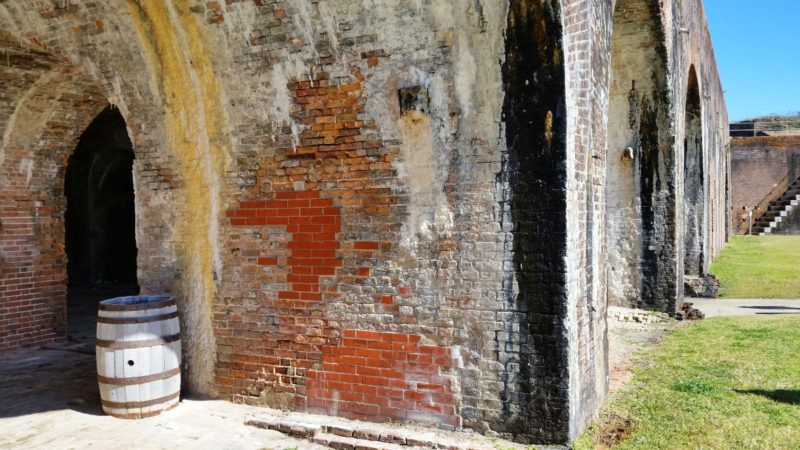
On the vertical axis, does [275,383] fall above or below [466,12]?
below

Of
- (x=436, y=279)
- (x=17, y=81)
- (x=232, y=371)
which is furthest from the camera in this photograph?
(x=17, y=81)

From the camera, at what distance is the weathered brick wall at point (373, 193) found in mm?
4242

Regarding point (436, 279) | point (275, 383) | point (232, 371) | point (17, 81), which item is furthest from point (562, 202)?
point (17, 81)

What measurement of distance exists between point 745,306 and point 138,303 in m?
9.68

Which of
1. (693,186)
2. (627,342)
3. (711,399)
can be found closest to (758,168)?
(693,186)

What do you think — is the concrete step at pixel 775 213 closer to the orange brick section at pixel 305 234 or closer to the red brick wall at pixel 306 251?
the red brick wall at pixel 306 251

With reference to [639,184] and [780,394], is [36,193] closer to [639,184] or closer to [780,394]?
[639,184]

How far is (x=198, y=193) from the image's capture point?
5.53 metres

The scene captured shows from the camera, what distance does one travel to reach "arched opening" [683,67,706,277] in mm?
12195

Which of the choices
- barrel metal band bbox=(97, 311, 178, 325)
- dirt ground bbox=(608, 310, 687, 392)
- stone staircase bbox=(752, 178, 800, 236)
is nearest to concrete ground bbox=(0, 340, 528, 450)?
barrel metal band bbox=(97, 311, 178, 325)

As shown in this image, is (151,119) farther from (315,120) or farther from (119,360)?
(119,360)

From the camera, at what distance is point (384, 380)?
4699 millimetres

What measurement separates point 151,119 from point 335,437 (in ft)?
11.0

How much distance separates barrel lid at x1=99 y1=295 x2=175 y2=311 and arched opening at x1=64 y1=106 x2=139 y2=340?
8.77m
